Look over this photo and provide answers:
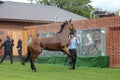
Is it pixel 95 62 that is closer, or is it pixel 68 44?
pixel 68 44

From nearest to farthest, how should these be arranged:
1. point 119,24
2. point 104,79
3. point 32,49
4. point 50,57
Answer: point 104,79 < point 32,49 < point 119,24 < point 50,57

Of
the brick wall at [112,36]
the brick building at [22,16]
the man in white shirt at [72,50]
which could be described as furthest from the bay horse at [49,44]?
the brick building at [22,16]

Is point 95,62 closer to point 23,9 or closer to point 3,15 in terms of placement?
point 3,15

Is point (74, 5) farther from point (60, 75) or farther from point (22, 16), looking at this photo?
point (60, 75)

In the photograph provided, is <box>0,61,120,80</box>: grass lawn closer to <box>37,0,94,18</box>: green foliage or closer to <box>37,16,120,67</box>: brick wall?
<box>37,16,120,67</box>: brick wall

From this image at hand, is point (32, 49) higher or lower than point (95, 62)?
higher

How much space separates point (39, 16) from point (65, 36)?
2197cm

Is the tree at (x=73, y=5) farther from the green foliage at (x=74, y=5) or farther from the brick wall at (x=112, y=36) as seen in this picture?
the brick wall at (x=112, y=36)

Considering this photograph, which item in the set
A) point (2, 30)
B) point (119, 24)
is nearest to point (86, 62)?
point (119, 24)

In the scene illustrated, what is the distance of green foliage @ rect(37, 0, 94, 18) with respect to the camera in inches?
2958

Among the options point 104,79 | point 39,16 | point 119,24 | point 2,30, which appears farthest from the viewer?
point 39,16

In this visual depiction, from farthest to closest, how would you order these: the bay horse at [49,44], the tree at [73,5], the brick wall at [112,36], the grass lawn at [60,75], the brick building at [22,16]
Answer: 1. the tree at [73,5]
2. the brick building at [22,16]
3. the brick wall at [112,36]
4. the bay horse at [49,44]
5. the grass lawn at [60,75]

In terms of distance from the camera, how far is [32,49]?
20891 mm

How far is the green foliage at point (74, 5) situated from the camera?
75125 millimetres
